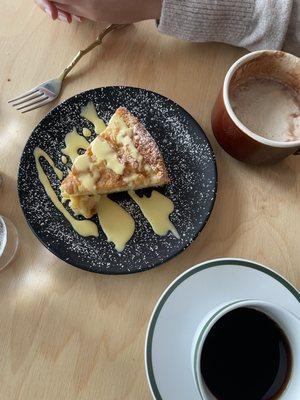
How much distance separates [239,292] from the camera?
0.73m

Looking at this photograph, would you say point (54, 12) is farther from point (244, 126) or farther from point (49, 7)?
point (244, 126)

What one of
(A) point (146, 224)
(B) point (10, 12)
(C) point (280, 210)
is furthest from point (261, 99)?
(B) point (10, 12)

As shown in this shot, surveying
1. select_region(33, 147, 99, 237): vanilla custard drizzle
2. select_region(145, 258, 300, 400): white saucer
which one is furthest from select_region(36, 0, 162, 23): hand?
select_region(145, 258, 300, 400): white saucer

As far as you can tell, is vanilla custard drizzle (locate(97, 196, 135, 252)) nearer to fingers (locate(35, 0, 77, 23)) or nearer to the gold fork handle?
the gold fork handle

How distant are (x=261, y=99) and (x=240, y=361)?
0.47 m

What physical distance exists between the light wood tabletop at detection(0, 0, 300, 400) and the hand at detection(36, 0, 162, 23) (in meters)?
0.05

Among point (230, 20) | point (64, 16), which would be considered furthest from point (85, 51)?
point (230, 20)

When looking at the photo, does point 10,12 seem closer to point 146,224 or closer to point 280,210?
point 146,224

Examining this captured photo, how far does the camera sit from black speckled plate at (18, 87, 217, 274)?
A: 0.78 meters

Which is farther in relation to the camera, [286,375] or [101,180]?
[101,180]

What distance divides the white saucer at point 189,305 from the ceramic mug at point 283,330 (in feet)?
0.17

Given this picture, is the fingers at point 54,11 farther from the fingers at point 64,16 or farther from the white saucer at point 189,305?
the white saucer at point 189,305

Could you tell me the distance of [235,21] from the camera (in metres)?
0.87

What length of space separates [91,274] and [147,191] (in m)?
0.19
